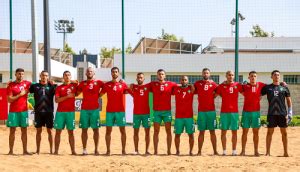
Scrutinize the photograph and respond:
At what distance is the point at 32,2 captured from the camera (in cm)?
1630

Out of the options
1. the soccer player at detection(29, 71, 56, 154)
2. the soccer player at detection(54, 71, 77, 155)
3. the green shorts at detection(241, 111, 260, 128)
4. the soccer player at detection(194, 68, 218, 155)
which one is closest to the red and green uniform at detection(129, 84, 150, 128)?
the soccer player at detection(194, 68, 218, 155)

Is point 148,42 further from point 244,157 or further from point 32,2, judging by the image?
point 244,157

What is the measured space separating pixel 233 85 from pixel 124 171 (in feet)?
11.6

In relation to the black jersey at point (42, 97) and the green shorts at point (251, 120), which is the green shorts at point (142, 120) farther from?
the green shorts at point (251, 120)

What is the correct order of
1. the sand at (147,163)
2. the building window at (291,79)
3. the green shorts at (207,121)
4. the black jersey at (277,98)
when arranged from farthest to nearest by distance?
the building window at (291,79)
the green shorts at (207,121)
the black jersey at (277,98)
the sand at (147,163)

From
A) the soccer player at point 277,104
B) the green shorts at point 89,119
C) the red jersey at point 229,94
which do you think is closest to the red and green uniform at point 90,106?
the green shorts at point 89,119

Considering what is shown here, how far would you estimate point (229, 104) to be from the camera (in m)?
10.7

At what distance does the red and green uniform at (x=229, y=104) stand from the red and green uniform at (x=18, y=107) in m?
4.55

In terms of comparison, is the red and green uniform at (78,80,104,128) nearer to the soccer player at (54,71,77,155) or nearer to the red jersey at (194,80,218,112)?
the soccer player at (54,71,77,155)

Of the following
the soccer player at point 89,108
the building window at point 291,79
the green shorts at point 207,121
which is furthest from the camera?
the building window at point 291,79

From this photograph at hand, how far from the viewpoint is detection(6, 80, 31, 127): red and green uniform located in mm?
10812

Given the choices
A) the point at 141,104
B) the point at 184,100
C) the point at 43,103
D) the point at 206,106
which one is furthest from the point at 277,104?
the point at 43,103

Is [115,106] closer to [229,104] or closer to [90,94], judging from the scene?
[90,94]

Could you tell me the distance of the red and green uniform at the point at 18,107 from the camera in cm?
1081
